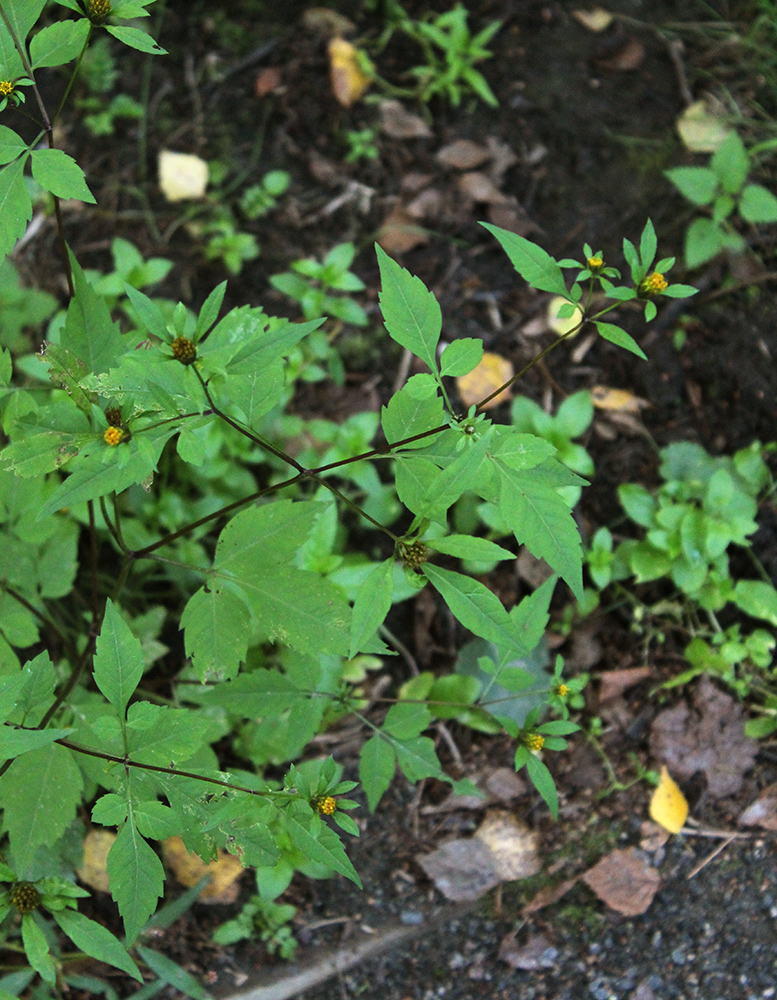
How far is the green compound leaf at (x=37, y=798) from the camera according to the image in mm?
1777

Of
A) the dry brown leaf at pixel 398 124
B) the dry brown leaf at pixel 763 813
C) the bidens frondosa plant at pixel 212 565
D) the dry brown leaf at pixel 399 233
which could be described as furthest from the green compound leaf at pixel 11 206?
the dry brown leaf at pixel 763 813

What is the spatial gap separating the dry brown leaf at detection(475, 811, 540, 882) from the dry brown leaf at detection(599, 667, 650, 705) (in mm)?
491

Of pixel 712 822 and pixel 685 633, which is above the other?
pixel 685 633

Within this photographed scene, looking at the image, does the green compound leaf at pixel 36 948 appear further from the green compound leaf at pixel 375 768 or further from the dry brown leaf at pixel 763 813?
the dry brown leaf at pixel 763 813

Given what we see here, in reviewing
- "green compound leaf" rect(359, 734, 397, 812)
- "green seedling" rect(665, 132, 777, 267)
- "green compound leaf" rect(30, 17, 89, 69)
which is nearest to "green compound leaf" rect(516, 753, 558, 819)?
"green compound leaf" rect(359, 734, 397, 812)

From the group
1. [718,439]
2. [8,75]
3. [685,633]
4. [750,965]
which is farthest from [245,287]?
[750,965]

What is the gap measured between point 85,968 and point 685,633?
7.10 feet

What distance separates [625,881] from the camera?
246 centimetres

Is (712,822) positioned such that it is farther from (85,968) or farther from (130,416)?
(130,416)

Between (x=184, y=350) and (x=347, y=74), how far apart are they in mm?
2559

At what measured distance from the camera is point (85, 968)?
2.36 meters

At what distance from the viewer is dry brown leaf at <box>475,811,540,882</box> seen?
2494mm

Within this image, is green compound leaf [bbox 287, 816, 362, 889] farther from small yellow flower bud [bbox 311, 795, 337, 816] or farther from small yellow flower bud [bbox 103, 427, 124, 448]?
small yellow flower bud [bbox 103, 427, 124, 448]

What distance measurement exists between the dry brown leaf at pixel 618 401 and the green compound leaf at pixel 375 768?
5.38ft
